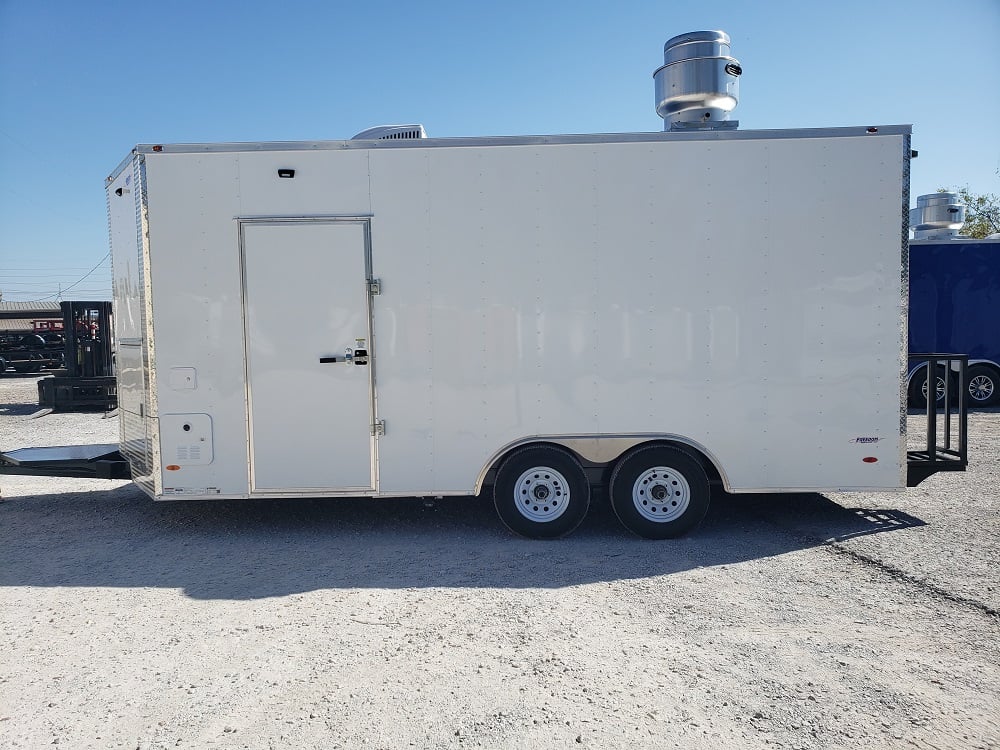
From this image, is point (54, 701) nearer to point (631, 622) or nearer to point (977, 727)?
point (631, 622)

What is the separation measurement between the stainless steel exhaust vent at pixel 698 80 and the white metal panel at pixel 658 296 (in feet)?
2.75

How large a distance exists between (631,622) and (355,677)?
151 centimetres

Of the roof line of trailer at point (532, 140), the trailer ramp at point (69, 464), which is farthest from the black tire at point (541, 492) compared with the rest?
the trailer ramp at point (69, 464)

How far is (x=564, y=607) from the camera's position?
4109 millimetres

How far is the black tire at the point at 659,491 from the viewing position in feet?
17.3

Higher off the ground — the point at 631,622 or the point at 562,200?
the point at 562,200

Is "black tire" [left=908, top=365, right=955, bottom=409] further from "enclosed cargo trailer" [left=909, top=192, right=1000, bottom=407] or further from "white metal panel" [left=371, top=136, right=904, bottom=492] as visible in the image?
"white metal panel" [left=371, top=136, right=904, bottom=492]

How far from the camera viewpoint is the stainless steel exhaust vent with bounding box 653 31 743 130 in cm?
575

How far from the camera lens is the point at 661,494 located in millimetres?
5340

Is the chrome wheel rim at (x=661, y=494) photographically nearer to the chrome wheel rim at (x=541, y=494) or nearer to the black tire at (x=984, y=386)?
the chrome wheel rim at (x=541, y=494)

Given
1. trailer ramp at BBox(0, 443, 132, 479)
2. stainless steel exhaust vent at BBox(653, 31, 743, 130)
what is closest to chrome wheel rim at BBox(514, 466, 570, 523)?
stainless steel exhaust vent at BBox(653, 31, 743, 130)

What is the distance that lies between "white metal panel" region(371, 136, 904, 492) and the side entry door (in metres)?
0.22

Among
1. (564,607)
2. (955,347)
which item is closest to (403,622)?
(564,607)

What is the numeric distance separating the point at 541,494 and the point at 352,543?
1478 mm
